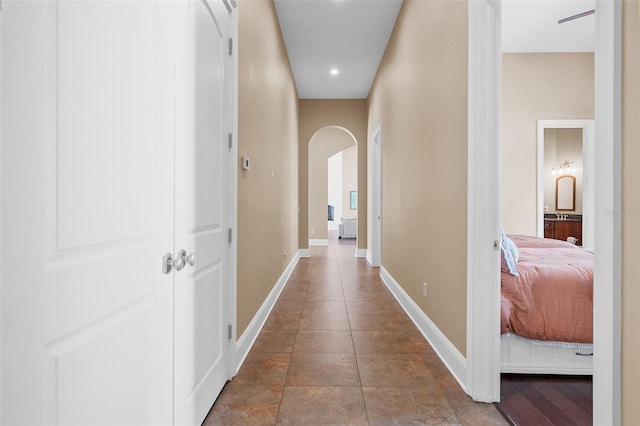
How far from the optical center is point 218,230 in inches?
68.7

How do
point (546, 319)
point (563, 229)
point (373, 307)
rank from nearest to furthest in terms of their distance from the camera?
point (546, 319) → point (373, 307) → point (563, 229)

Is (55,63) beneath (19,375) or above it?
above

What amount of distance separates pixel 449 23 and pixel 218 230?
76.6 inches

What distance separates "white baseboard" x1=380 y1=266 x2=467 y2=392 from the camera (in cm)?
191

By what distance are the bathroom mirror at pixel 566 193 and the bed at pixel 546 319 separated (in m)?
5.11

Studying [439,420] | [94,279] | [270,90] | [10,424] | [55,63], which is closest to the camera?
[10,424]

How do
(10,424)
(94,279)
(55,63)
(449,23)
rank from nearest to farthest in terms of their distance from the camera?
(10,424) → (55,63) → (94,279) → (449,23)

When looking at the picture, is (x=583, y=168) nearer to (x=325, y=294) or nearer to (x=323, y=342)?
(x=325, y=294)

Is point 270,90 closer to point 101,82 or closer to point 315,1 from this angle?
point 315,1

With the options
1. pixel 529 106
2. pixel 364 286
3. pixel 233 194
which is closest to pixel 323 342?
pixel 233 194

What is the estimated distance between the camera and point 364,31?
4.03m

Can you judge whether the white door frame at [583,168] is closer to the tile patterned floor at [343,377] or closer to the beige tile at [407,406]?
the tile patterned floor at [343,377]

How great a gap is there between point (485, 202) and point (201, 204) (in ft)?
4.73

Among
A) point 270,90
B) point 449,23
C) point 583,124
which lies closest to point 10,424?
point 449,23
